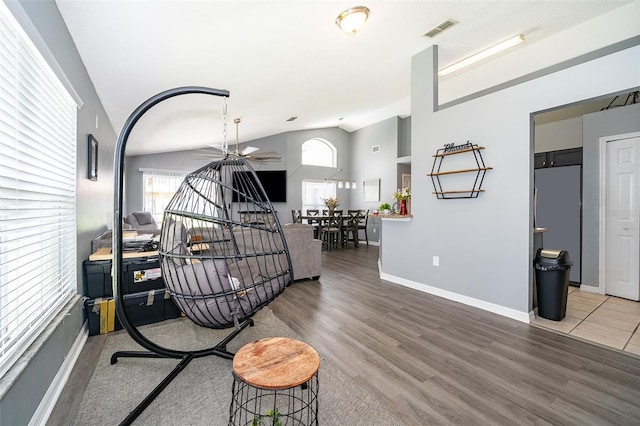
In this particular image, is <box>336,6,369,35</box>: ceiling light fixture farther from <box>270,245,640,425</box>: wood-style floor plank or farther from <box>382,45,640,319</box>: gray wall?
<box>270,245,640,425</box>: wood-style floor plank

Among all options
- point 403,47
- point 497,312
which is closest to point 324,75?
point 403,47

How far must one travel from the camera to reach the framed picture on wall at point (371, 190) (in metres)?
8.22

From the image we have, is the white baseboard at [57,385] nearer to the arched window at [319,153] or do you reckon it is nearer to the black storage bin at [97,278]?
the black storage bin at [97,278]

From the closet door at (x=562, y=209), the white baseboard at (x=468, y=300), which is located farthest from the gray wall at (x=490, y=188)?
the closet door at (x=562, y=209)

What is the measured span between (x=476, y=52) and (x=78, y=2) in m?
4.46

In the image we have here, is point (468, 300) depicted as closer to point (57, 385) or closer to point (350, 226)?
point (57, 385)

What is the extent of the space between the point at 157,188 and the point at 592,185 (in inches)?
355

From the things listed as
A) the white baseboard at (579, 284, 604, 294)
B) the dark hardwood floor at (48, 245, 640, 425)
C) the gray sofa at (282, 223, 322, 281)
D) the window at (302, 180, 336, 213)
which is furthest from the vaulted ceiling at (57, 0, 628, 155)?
the window at (302, 180, 336, 213)

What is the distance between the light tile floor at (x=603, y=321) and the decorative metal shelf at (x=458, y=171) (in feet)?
4.75

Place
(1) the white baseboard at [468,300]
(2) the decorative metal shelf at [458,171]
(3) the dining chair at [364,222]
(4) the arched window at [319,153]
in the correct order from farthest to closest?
(4) the arched window at [319,153] < (3) the dining chair at [364,222] < (2) the decorative metal shelf at [458,171] < (1) the white baseboard at [468,300]

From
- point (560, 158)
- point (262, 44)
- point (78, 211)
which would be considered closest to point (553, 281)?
point (560, 158)

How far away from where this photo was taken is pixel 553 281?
2.65 meters

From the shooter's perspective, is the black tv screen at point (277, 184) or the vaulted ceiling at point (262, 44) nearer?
A: the vaulted ceiling at point (262, 44)

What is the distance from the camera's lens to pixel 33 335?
54.9 inches
